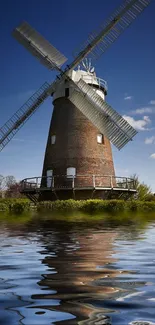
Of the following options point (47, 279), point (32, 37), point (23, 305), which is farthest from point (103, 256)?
point (32, 37)

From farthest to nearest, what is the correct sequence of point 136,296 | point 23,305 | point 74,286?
point 74,286 → point 136,296 → point 23,305

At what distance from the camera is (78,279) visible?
3.45 m

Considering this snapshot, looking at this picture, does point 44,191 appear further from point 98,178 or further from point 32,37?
point 32,37

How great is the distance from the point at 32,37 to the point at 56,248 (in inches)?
895

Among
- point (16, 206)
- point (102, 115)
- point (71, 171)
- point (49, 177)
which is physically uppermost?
point (102, 115)

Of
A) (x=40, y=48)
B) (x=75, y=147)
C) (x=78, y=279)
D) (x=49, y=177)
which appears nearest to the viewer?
(x=78, y=279)

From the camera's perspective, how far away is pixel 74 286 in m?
3.13

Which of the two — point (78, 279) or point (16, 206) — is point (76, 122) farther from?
point (78, 279)

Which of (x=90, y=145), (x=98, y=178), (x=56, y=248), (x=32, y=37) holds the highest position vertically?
(x=32, y=37)

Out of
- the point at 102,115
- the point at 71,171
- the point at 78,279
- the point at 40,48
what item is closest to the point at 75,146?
the point at 71,171

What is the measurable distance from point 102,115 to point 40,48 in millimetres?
7515

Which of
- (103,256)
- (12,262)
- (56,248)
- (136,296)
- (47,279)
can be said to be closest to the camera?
(136,296)

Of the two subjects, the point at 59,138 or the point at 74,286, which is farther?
the point at 59,138

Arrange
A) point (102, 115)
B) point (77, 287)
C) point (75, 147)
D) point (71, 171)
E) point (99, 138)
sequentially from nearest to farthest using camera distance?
1. point (77, 287)
2. point (102, 115)
3. point (71, 171)
4. point (75, 147)
5. point (99, 138)
